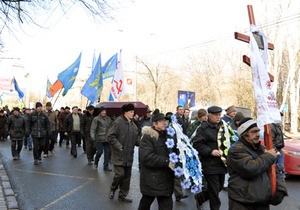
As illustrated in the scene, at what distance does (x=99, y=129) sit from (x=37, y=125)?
2145 mm

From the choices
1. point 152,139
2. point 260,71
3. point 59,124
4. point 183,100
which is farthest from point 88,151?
point 183,100

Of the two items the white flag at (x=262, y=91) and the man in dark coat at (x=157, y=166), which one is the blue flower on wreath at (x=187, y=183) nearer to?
the man in dark coat at (x=157, y=166)

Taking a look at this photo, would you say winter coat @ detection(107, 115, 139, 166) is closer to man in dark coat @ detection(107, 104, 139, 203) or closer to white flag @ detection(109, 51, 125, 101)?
man in dark coat @ detection(107, 104, 139, 203)

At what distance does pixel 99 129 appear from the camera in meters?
10.2

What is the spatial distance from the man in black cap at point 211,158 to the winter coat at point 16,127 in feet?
27.9

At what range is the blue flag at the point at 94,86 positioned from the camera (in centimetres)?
1546

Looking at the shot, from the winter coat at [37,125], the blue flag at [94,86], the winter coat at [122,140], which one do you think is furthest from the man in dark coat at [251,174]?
the blue flag at [94,86]

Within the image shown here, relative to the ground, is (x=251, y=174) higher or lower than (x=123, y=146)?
higher

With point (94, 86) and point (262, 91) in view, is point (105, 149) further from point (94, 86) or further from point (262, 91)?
point (262, 91)

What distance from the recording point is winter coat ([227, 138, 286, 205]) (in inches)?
129

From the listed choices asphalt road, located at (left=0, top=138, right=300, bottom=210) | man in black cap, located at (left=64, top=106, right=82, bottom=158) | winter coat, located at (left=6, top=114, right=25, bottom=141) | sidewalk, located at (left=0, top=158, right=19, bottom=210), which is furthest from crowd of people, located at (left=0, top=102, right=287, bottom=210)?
winter coat, located at (left=6, top=114, right=25, bottom=141)

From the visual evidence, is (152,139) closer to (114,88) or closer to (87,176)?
(87,176)

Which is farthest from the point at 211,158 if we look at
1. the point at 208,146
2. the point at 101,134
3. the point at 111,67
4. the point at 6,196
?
the point at 111,67

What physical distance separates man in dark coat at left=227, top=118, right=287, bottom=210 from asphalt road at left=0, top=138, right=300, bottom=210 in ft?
9.58
